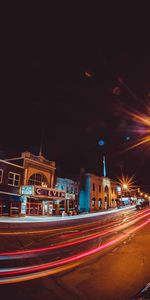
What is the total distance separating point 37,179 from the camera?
119ft

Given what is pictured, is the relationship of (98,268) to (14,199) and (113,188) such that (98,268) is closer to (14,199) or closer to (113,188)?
(14,199)

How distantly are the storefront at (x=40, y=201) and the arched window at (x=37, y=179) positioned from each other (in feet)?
8.57

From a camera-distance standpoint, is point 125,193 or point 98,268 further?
point 125,193

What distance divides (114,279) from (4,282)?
320 centimetres

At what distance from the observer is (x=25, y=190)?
1238 inches

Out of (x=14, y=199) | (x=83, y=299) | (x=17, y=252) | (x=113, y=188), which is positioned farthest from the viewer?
(x=113, y=188)

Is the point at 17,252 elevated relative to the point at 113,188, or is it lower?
lower

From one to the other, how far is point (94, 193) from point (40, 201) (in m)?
24.5

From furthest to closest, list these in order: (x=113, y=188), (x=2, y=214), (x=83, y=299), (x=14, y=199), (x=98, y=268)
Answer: (x=113, y=188)
(x=14, y=199)
(x=2, y=214)
(x=98, y=268)
(x=83, y=299)

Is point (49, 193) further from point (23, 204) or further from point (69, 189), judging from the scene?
point (69, 189)

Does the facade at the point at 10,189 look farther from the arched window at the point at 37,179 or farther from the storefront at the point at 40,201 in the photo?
the arched window at the point at 37,179

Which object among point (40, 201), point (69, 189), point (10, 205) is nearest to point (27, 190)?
point (10, 205)

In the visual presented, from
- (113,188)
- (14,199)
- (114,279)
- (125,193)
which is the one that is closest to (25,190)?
(14,199)

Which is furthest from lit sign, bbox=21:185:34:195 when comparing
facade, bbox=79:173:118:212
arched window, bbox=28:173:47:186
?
facade, bbox=79:173:118:212
